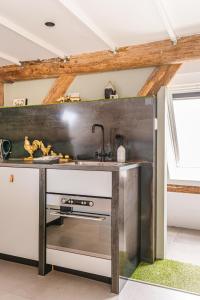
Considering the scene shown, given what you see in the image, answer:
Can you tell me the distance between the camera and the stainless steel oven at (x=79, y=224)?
221 cm

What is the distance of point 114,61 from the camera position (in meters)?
3.02

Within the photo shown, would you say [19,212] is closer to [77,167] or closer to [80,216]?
[80,216]

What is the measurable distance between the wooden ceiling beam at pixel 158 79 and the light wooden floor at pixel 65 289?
1984 millimetres

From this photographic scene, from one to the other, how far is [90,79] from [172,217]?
2.38 m

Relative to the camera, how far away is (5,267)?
2.59m

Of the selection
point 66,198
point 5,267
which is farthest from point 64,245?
point 5,267

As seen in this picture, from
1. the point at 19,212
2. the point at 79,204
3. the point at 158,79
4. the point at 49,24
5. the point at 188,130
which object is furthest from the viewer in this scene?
the point at 188,130

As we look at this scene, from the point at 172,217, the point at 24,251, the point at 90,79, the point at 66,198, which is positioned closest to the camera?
the point at 66,198

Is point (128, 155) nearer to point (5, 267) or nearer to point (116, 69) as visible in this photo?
point (116, 69)

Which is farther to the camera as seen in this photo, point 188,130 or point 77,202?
point 188,130

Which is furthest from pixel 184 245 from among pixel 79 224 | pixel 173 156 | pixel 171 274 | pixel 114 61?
pixel 114 61

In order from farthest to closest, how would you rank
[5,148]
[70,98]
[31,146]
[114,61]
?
[5,148] < [31,146] < [70,98] < [114,61]

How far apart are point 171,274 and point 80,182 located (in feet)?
4.19

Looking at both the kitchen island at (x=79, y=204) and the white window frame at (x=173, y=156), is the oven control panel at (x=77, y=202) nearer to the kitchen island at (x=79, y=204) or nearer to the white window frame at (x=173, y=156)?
the kitchen island at (x=79, y=204)
